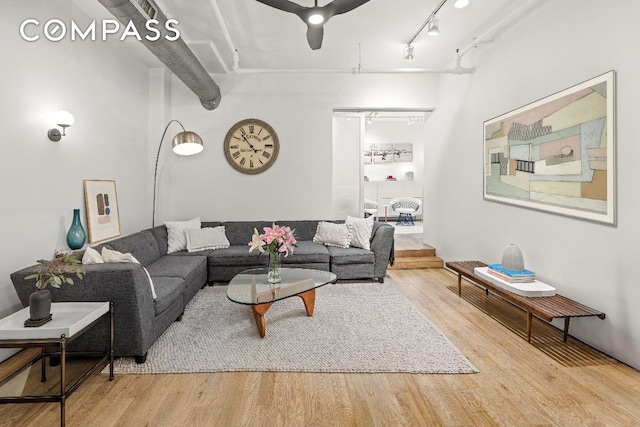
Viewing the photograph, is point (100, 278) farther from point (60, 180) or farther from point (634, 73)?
point (634, 73)

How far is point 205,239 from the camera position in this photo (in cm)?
469

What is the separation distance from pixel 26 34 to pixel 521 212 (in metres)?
4.55

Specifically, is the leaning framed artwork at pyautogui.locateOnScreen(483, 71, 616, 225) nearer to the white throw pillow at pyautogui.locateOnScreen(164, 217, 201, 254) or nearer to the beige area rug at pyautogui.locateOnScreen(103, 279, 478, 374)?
the beige area rug at pyautogui.locateOnScreen(103, 279, 478, 374)

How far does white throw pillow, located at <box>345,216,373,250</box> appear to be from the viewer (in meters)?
4.78

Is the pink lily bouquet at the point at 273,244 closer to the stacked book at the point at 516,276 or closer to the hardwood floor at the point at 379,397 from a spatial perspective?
the hardwood floor at the point at 379,397

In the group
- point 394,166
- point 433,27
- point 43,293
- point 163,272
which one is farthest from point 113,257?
point 394,166

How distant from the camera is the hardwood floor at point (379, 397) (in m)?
1.93

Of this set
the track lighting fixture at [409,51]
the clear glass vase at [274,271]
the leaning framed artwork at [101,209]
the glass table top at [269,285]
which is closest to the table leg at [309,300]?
the glass table top at [269,285]

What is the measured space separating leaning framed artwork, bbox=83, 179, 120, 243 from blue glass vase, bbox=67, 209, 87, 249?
1.05 ft

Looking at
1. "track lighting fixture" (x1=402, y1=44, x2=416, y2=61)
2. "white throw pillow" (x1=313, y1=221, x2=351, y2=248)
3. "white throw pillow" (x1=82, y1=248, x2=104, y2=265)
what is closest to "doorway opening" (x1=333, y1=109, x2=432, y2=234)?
"white throw pillow" (x1=313, y1=221, x2=351, y2=248)

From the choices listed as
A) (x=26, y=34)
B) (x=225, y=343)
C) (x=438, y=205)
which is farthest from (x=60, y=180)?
(x=438, y=205)

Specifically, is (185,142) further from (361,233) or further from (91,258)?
(361,233)

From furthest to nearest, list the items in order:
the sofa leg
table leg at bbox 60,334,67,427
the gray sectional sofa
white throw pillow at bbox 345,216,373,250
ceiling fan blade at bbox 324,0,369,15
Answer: white throw pillow at bbox 345,216,373,250 → the sofa leg → the gray sectional sofa → ceiling fan blade at bbox 324,0,369,15 → table leg at bbox 60,334,67,427

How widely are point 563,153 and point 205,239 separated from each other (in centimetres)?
400
